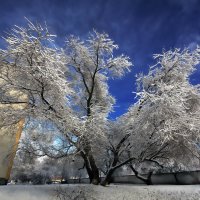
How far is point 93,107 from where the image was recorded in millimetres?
12609

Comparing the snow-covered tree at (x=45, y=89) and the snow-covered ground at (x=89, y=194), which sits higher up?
the snow-covered tree at (x=45, y=89)

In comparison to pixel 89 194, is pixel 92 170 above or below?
above

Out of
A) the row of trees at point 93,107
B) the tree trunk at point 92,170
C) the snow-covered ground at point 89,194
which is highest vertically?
the row of trees at point 93,107

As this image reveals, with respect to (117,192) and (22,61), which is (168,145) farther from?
(22,61)

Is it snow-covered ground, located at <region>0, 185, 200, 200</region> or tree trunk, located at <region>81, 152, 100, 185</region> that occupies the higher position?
tree trunk, located at <region>81, 152, 100, 185</region>

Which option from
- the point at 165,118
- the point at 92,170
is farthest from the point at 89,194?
the point at 165,118

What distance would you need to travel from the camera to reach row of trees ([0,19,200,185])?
1070 cm

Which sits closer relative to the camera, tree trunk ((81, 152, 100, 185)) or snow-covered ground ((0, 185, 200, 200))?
snow-covered ground ((0, 185, 200, 200))

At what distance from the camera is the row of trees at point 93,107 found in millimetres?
10695

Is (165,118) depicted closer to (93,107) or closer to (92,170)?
(93,107)

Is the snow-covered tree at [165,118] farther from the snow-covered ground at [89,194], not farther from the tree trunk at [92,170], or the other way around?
the snow-covered ground at [89,194]

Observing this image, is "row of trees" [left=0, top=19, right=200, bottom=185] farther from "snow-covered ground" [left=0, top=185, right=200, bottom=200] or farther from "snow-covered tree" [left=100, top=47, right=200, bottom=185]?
"snow-covered ground" [left=0, top=185, right=200, bottom=200]

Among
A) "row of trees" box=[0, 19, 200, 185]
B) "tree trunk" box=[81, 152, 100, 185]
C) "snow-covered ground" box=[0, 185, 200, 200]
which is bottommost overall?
"snow-covered ground" box=[0, 185, 200, 200]

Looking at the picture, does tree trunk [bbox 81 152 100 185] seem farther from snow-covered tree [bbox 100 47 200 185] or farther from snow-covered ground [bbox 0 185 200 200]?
snow-covered ground [bbox 0 185 200 200]
